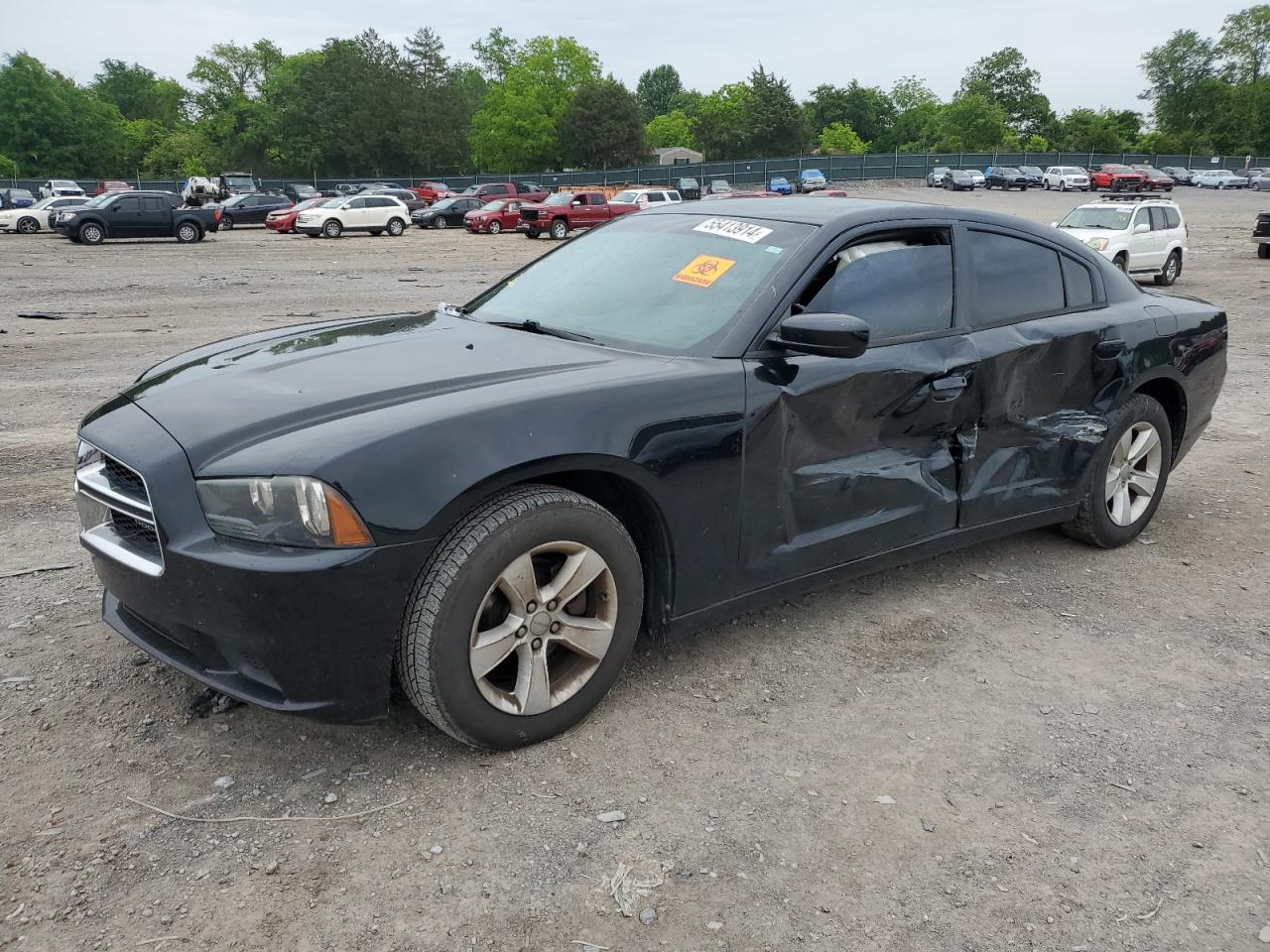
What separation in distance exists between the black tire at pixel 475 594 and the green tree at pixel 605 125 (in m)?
80.9

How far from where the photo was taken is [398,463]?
8.65 feet

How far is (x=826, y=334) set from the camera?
10.5 ft

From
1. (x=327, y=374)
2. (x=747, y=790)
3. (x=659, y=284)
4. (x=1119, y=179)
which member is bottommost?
(x=1119, y=179)

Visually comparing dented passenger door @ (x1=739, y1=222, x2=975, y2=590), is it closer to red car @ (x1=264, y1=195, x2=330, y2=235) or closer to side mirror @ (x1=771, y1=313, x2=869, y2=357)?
side mirror @ (x1=771, y1=313, x2=869, y2=357)

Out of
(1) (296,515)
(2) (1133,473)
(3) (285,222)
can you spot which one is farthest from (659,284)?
(3) (285,222)

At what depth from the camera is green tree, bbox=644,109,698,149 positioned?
12125 centimetres

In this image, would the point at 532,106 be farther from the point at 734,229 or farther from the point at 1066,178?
the point at 734,229

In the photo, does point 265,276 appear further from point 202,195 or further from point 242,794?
point 202,195

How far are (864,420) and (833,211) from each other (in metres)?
0.83

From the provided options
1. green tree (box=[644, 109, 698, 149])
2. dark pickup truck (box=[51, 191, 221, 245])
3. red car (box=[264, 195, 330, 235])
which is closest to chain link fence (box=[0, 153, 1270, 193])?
red car (box=[264, 195, 330, 235])

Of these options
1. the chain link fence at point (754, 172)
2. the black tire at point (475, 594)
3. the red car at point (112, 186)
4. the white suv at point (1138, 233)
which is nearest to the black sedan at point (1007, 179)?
the chain link fence at point (754, 172)

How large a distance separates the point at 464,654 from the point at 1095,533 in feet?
10.6

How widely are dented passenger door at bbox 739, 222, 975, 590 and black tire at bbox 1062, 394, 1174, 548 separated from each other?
100cm

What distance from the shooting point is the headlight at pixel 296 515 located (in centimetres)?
257
